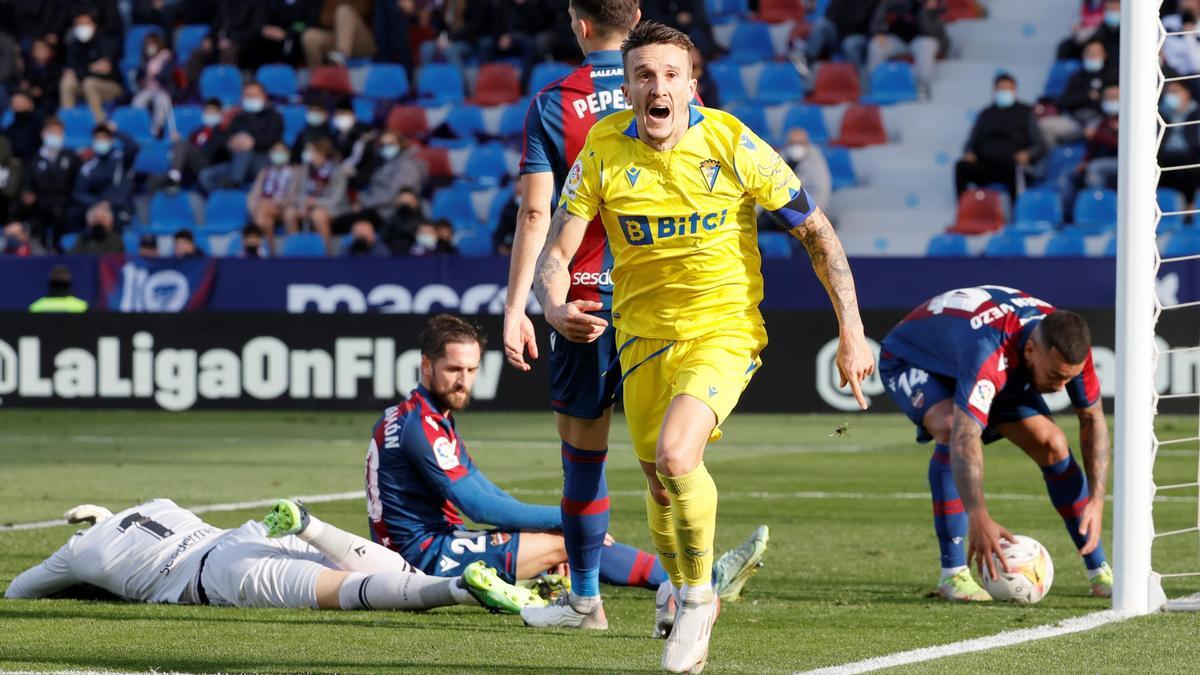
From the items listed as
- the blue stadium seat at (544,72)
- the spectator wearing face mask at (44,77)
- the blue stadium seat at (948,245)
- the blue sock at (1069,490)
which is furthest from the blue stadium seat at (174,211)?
the blue sock at (1069,490)

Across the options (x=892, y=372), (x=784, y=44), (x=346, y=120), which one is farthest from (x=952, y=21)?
(x=892, y=372)

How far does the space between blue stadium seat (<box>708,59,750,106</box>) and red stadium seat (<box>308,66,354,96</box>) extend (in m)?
5.00

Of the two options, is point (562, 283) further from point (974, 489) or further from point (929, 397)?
point (929, 397)

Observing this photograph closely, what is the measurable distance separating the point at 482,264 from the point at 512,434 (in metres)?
2.92

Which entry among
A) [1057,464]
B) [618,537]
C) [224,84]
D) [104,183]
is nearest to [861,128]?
[224,84]

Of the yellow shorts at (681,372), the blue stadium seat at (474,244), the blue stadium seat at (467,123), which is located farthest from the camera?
the blue stadium seat at (467,123)

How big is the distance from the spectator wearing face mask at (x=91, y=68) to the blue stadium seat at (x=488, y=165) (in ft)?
18.6

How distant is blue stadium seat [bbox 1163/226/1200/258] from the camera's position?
17359 millimetres

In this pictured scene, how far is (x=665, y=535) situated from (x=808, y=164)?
14236 mm

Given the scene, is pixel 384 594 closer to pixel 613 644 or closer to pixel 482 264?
pixel 613 644

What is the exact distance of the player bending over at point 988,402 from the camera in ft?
22.7

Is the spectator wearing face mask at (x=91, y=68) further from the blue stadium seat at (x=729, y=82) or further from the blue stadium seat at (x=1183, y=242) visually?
the blue stadium seat at (x=1183, y=242)

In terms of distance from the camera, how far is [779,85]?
21.8 meters

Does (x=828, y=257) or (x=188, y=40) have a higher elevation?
(x=188, y=40)
